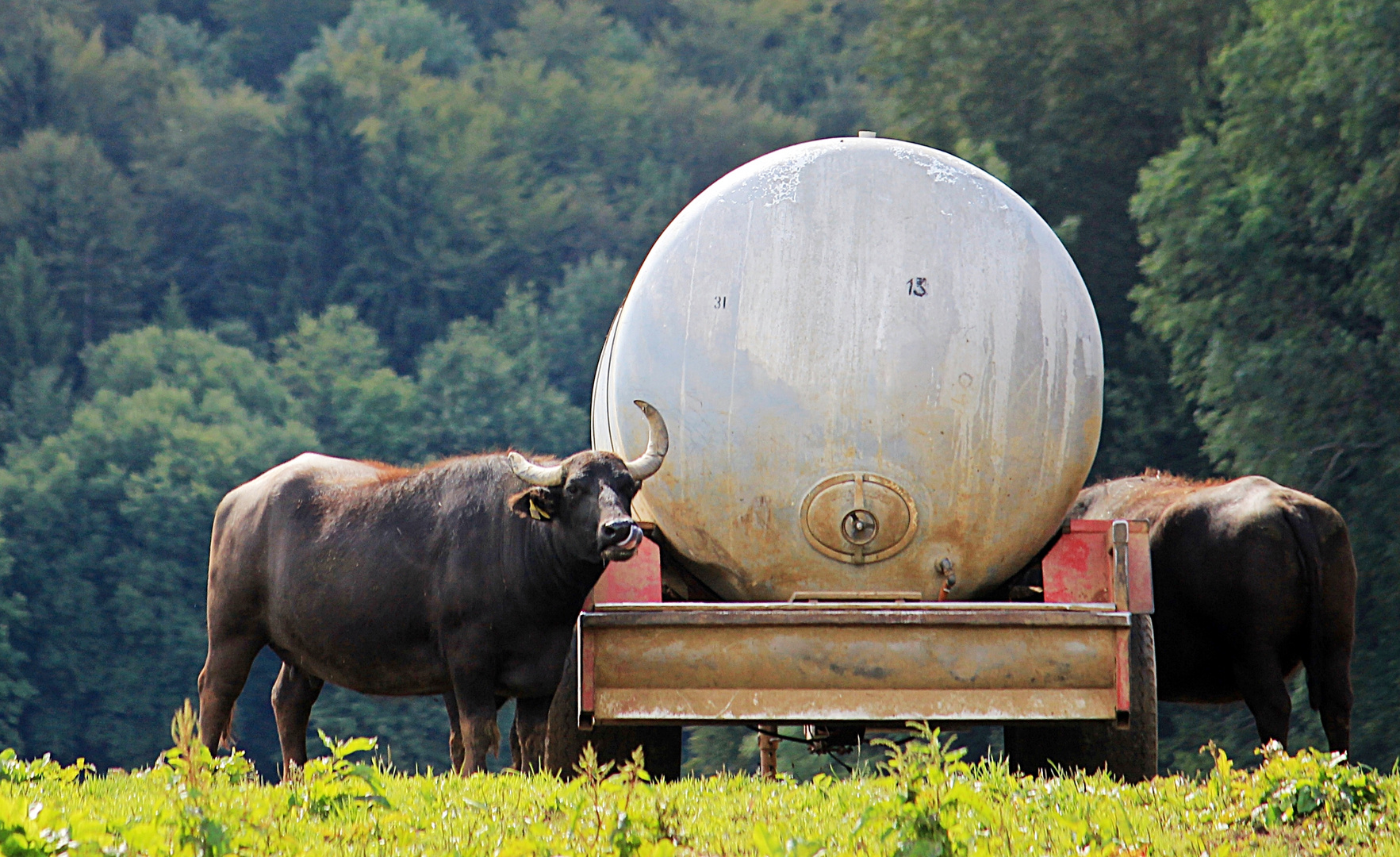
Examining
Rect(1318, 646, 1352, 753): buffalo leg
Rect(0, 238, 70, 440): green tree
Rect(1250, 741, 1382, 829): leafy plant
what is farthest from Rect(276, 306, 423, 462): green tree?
Rect(1250, 741, 1382, 829): leafy plant

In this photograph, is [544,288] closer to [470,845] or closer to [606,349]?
[606,349]

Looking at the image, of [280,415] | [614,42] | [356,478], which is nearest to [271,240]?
[280,415]

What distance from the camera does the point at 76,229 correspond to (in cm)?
5666

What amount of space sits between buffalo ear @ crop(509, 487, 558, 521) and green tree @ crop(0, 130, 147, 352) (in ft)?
161

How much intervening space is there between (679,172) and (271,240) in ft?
44.7

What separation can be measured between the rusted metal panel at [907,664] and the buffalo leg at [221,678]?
3.23 meters

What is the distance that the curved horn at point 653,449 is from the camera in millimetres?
8586

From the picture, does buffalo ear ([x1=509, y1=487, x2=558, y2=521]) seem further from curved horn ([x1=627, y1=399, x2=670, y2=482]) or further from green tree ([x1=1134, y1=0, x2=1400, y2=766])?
green tree ([x1=1134, y1=0, x2=1400, y2=766])

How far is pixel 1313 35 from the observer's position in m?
22.1

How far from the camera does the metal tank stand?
852 centimetres

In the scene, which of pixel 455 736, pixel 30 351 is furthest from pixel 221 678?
pixel 30 351

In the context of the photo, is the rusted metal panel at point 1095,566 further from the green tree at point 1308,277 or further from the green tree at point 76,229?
the green tree at point 76,229

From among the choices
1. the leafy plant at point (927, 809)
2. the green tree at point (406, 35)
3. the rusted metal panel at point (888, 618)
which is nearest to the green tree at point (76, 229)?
the green tree at point (406, 35)

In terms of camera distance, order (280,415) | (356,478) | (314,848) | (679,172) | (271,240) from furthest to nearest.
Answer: (679,172)
(271,240)
(280,415)
(356,478)
(314,848)
